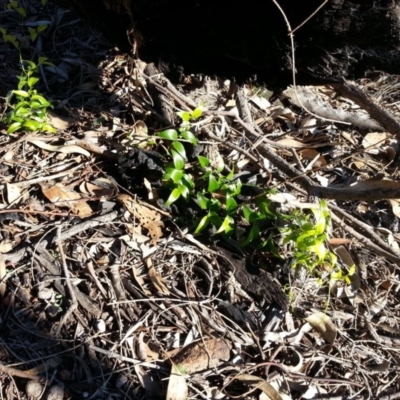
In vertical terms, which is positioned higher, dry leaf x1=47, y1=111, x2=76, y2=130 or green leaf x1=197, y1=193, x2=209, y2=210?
dry leaf x1=47, y1=111, x2=76, y2=130

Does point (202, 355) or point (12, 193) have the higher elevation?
point (12, 193)

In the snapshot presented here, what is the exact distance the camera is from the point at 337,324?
2.47m

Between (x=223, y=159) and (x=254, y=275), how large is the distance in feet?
2.19

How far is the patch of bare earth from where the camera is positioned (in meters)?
2.18

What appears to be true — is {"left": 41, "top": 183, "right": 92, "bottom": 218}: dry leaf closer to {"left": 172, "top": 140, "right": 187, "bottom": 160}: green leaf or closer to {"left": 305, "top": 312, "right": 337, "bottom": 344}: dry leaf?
{"left": 172, "top": 140, "right": 187, "bottom": 160}: green leaf

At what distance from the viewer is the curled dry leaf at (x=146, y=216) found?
2.52m

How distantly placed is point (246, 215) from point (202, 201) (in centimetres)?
19

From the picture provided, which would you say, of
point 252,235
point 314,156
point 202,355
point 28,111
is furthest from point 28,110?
point 314,156

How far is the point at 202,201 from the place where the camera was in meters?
2.47

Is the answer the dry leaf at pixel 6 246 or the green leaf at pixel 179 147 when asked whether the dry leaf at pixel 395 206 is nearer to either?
the green leaf at pixel 179 147

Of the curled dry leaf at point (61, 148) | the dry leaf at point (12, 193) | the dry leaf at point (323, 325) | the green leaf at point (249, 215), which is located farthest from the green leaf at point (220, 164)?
the dry leaf at point (12, 193)

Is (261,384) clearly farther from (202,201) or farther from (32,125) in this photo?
(32,125)

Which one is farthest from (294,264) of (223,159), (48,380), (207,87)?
(207,87)

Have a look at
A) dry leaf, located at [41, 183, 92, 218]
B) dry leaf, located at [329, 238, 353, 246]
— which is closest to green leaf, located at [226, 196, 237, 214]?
dry leaf, located at [329, 238, 353, 246]
